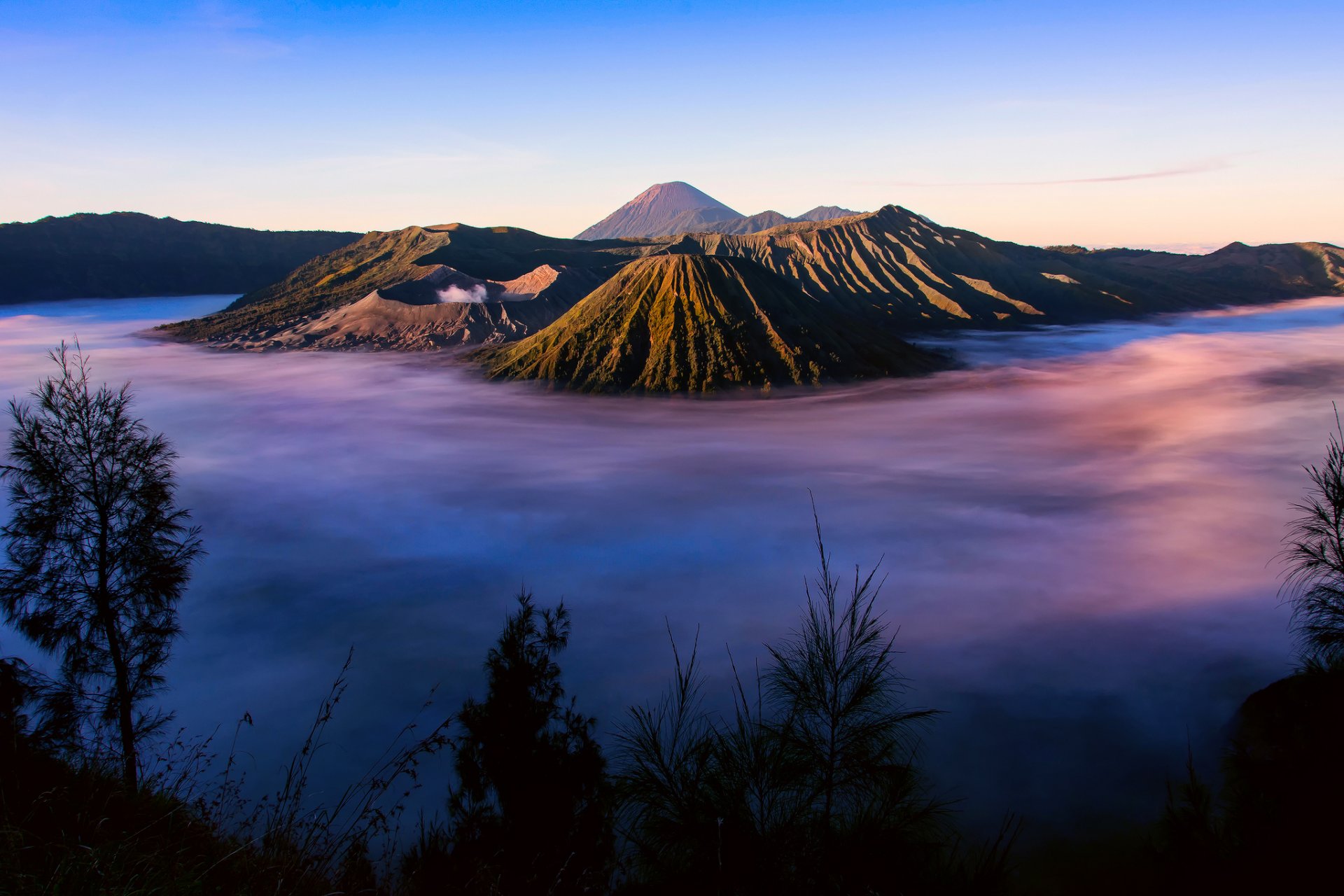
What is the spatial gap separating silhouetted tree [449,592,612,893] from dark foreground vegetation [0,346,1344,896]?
5 centimetres

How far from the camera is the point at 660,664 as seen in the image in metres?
26.8

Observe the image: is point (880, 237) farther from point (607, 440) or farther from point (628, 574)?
point (628, 574)

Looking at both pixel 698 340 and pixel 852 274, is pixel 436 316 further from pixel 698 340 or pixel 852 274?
pixel 852 274

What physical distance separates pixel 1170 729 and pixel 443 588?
29.1 meters

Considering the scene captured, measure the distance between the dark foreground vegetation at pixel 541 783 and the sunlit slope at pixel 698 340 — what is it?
52.9 m

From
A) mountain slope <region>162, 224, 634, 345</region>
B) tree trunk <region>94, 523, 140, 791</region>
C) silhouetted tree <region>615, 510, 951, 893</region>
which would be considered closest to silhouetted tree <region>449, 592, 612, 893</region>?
silhouetted tree <region>615, 510, 951, 893</region>

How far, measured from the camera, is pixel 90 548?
15781 mm

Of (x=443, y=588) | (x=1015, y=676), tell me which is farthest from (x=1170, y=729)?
(x=443, y=588)

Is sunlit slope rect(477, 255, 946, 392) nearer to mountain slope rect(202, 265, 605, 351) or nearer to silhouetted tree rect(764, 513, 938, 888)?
mountain slope rect(202, 265, 605, 351)

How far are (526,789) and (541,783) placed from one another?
0.28m

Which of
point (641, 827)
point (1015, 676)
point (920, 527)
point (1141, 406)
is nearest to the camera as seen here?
point (641, 827)

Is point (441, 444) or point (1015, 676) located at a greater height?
point (441, 444)

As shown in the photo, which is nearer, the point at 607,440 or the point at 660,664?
the point at 660,664

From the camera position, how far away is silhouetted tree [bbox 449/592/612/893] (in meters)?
10.9
